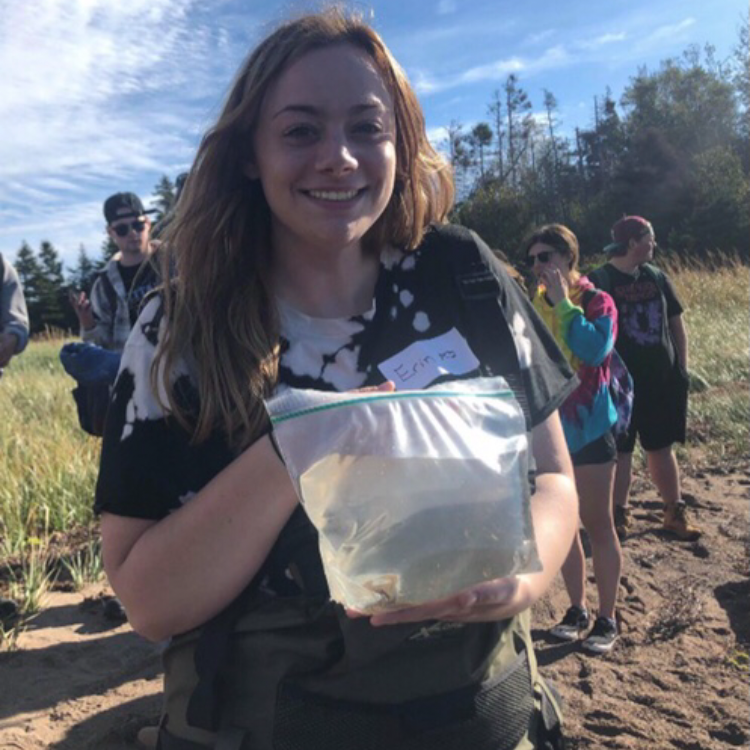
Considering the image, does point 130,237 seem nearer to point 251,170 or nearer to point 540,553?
point 251,170

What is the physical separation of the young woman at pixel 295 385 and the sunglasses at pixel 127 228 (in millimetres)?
3301

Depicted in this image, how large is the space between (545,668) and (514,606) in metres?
2.53

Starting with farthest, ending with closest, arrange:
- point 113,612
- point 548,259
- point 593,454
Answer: point 548,259
point 113,612
point 593,454

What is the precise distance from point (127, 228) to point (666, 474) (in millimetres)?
3779

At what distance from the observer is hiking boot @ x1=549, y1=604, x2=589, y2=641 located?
3.56 metres

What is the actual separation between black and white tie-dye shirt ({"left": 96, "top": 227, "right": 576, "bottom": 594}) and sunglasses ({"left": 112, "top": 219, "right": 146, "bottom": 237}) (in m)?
3.51

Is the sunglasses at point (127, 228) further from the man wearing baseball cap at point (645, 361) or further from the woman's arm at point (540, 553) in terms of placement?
the woman's arm at point (540, 553)

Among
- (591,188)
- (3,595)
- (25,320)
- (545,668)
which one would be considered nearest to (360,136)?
(545,668)

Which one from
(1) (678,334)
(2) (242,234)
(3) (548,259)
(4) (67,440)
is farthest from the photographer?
(4) (67,440)

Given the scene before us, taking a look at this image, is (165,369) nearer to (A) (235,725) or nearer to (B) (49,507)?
(A) (235,725)

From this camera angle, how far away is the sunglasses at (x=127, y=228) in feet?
15.0

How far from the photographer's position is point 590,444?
11.3ft

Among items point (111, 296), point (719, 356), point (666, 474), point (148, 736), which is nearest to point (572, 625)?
point (666, 474)

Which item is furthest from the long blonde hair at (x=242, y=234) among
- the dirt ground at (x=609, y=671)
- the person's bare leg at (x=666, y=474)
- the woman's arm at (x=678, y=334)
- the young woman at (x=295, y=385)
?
the woman's arm at (x=678, y=334)
